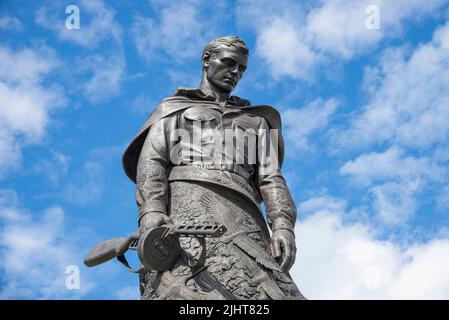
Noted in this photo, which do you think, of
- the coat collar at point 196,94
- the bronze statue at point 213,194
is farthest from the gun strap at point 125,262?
the coat collar at point 196,94

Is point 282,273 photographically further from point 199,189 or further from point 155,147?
point 155,147

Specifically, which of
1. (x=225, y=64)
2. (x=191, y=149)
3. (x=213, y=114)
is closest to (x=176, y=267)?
(x=191, y=149)

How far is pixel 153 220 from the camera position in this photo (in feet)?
31.6

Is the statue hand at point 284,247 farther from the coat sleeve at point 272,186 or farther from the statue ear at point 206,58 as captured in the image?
the statue ear at point 206,58

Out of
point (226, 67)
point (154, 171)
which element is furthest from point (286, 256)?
point (226, 67)

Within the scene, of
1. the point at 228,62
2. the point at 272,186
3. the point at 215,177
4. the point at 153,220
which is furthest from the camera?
the point at 228,62

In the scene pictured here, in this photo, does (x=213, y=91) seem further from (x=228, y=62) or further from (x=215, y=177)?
(x=215, y=177)

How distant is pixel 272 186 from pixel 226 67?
206 centimetres

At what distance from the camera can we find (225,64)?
11.7 m

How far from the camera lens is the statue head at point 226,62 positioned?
460 inches

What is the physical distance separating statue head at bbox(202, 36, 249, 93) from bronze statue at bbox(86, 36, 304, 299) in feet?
0.05

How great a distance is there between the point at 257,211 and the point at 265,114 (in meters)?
1.99

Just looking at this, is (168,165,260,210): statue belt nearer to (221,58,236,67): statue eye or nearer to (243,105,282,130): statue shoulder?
(243,105,282,130): statue shoulder
